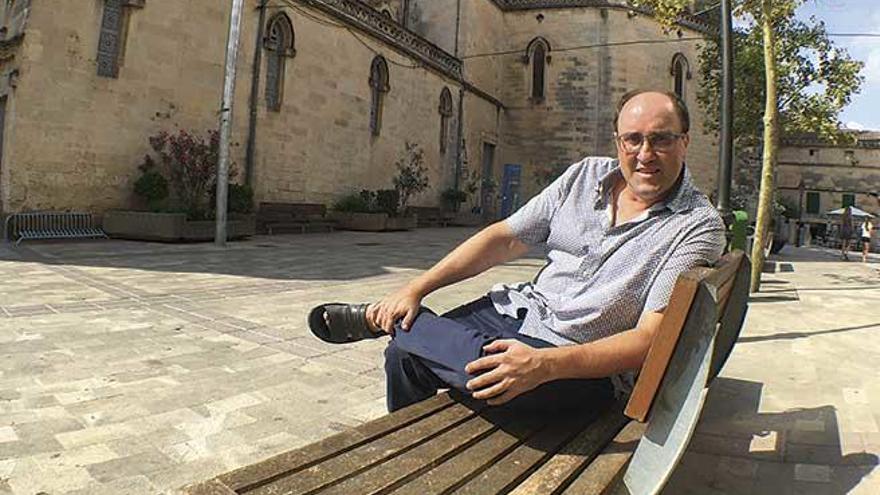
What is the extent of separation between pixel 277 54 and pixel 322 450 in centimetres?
1454

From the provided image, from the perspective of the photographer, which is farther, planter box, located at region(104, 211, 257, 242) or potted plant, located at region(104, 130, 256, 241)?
potted plant, located at region(104, 130, 256, 241)

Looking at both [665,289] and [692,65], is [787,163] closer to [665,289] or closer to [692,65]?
[692,65]

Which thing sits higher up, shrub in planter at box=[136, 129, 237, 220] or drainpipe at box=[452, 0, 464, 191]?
drainpipe at box=[452, 0, 464, 191]

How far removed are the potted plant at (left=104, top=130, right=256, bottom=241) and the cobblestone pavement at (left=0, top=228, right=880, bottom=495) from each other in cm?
364

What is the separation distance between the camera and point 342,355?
13.6ft

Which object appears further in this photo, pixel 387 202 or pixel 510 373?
pixel 387 202

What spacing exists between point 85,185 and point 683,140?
1137 cm

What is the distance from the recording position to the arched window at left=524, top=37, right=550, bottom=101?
90.2 feet

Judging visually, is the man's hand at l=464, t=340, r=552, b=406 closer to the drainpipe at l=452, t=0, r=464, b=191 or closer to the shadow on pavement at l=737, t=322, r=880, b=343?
the shadow on pavement at l=737, t=322, r=880, b=343

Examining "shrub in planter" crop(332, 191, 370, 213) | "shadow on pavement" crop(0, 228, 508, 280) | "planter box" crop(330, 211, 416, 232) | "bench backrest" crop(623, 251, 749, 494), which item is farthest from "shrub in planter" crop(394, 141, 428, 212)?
"bench backrest" crop(623, 251, 749, 494)

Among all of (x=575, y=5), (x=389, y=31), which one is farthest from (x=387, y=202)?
(x=575, y=5)

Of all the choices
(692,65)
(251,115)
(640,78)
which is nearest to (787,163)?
(692,65)

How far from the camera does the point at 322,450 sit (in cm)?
141

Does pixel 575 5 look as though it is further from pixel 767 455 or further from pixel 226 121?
pixel 767 455
